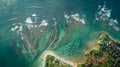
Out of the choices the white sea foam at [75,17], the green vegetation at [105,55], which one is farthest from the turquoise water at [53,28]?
the green vegetation at [105,55]

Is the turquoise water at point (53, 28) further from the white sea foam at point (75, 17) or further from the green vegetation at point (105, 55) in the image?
the green vegetation at point (105, 55)

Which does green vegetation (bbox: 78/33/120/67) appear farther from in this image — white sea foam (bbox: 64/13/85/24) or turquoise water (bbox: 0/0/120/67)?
white sea foam (bbox: 64/13/85/24)

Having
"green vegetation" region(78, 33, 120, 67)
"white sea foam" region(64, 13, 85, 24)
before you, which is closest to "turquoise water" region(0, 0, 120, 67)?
"white sea foam" region(64, 13, 85, 24)

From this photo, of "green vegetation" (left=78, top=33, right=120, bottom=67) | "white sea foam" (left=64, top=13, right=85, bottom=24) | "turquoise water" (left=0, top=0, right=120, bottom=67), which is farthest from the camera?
"white sea foam" (left=64, top=13, right=85, bottom=24)

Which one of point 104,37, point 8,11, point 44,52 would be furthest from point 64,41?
point 8,11

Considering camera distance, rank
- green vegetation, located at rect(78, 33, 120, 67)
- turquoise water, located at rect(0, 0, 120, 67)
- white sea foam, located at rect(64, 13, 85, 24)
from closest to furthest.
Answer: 1. green vegetation, located at rect(78, 33, 120, 67)
2. turquoise water, located at rect(0, 0, 120, 67)
3. white sea foam, located at rect(64, 13, 85, 24)

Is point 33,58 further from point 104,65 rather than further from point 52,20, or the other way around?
point 104,65

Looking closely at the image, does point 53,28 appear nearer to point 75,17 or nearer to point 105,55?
point 75,17

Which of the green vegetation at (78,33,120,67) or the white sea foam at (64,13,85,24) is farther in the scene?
the white sea foam at (64,13,85,24)
